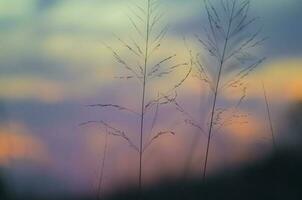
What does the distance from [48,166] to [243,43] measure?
0.98 m

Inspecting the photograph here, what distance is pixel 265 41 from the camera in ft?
9.34

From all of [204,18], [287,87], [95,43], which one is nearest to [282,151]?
[287,87]

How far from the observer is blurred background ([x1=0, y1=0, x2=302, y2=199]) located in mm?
2854

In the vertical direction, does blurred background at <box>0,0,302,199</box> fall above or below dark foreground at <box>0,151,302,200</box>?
above

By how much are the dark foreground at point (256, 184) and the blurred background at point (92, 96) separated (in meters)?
0.05

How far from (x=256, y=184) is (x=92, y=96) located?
0.79 metres

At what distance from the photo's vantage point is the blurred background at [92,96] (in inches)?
112

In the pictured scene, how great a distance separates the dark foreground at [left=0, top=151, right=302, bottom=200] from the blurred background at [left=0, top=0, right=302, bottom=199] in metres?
0.05

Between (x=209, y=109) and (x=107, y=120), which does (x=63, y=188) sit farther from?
(x=209, y=109)

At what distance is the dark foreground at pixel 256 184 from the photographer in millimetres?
2861

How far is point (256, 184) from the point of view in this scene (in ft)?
9.40

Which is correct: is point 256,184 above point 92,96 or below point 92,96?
below

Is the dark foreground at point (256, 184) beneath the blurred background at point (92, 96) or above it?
beneath

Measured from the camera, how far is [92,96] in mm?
2914
